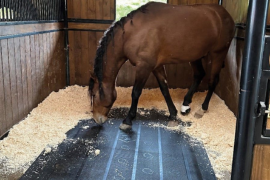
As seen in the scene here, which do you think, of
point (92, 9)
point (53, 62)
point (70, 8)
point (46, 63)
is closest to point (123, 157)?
point (46, 63)

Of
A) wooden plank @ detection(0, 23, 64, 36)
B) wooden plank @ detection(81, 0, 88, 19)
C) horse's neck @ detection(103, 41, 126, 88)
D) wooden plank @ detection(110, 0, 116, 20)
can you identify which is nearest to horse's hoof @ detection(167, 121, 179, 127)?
horse's neck @ detection(103, 41, 126, 88)

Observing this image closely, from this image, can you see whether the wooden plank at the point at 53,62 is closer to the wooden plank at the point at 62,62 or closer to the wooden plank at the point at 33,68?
the wooden plank at the point at 62,62

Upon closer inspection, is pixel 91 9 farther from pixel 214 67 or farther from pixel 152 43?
pixel 214 67

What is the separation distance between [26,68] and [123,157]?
1519mm

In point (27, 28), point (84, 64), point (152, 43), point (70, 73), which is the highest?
point (27, 28)

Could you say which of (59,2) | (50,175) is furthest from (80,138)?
(59,2)

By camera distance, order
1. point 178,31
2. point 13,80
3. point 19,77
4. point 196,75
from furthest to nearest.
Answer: point 196,75 → point 178,31 → point 19,77 → point 13,80

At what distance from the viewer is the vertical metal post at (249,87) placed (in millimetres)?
808

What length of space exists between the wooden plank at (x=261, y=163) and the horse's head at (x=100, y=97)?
212 centimetres

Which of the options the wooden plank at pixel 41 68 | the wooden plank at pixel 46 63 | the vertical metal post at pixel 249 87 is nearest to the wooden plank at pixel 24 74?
the wooden plank at pixel 41 68

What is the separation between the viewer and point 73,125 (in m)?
2.95

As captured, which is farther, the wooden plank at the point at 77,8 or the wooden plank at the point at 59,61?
the wooden plank at the point at 77,8

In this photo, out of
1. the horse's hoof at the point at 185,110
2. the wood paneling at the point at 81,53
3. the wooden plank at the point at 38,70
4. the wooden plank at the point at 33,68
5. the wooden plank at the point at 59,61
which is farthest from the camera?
the wood paneling at the point at 81,53

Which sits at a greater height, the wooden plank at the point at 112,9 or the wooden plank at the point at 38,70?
the wooden plank at the point at 112,9
